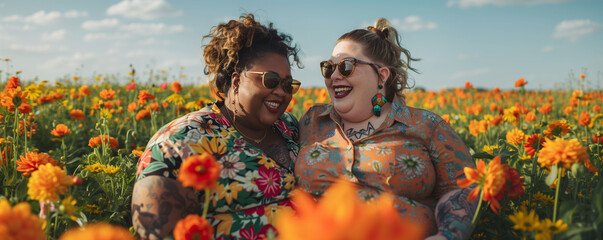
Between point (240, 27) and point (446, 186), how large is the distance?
4.55 ft

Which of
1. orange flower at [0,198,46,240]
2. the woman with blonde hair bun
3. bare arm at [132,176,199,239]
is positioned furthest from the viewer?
the woman with blonde hair bun

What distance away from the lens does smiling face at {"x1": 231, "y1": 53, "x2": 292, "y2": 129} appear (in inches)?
88.0

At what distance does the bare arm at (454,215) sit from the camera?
165 centimetres

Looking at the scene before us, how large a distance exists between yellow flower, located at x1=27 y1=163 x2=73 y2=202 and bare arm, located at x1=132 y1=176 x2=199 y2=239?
0.35 m

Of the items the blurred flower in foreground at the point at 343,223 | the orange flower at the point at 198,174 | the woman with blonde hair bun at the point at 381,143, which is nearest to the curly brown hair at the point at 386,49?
the woman with blonde hair bun at the point at 381,143

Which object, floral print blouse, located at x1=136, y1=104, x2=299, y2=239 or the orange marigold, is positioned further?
floral print blouse, located at x1=136, y1=104, x2=299, y2=239

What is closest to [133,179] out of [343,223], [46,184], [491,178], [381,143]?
[46,184]

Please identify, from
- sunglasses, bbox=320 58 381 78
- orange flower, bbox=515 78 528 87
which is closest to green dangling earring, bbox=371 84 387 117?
sunglasses, bbox=320 58 381 78

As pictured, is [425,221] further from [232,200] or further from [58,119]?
[58,119]

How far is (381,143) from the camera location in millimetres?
2145

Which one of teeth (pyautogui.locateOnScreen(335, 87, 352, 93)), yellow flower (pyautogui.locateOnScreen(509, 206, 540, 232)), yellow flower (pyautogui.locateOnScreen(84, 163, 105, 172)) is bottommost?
yellow flower (pyautogui.locateOnScreen(509, 206, 540, 232))

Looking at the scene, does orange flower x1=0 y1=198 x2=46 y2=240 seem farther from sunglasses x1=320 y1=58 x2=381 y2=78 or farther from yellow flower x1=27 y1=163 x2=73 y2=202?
sunglasses x1=320 y1=58 x2=381 y2=78

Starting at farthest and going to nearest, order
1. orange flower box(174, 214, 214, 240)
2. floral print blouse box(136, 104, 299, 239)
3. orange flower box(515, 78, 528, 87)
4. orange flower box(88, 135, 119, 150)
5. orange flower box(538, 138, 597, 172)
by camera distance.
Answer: orange flower box(515, 78, 528, 87) → orange flower box(88, 135, 119, 150) → floral print blouse box(136, 104, 299, 239) → orange flower box(538, 138, 597, 172) → orange flower box(174, 214, 214, 240)

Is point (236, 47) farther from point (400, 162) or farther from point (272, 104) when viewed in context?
point (400, 162)
